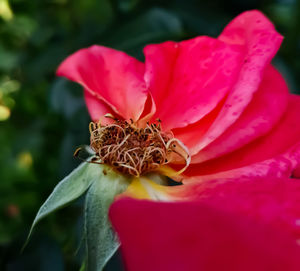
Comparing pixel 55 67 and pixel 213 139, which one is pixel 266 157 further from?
pixel 55 67

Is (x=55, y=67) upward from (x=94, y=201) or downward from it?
downward

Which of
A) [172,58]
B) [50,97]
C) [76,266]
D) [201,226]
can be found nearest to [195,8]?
[50,97]

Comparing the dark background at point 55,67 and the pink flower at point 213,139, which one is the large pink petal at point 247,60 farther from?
the dark background at point 55,67

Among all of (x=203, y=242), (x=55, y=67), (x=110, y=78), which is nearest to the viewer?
(x=203, y=242)

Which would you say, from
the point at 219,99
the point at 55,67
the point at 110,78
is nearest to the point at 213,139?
the point at 219,99

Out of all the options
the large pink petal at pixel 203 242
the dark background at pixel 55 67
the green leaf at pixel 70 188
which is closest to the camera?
the large pink petal at pixel 203 242

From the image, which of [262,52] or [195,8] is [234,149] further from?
[195,8]

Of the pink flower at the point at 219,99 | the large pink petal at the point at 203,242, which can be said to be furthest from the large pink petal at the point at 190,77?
the large pink petal at the point at 203,242
